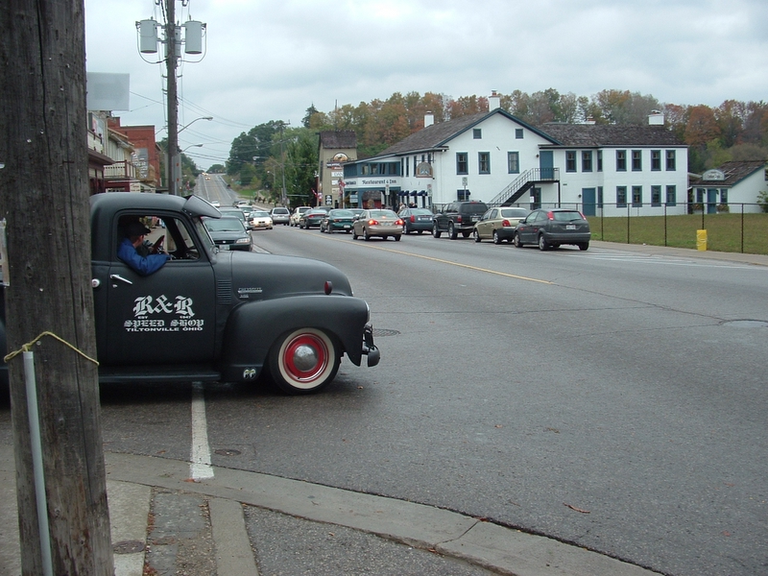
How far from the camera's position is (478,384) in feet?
27.3

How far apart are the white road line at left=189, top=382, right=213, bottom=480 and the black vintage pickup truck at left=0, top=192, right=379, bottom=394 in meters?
0.36

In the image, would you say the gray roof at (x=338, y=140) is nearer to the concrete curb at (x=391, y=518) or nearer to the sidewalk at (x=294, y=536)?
the concrete curb at (x=391, y=518)

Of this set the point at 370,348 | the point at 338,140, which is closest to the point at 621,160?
the point at 338,140

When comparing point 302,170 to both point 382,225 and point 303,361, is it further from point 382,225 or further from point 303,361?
point 303,361

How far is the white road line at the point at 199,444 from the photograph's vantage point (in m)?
5.71

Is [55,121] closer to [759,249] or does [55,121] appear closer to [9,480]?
[9,480]

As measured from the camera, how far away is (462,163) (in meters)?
68.2

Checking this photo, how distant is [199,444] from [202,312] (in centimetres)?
141

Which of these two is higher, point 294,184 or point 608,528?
point 294,184

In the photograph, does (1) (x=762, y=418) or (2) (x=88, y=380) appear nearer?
(2) (x=88, y=380)

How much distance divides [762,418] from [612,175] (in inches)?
2592

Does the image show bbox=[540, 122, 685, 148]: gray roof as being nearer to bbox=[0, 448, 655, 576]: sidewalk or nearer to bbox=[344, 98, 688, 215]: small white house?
bbox=[344, 98, 688, 215]: small white house

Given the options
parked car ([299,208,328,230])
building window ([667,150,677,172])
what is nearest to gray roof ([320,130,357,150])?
parked car ([299,208,328,230])

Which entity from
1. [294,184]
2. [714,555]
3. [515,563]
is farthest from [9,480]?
[294,184]
